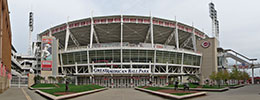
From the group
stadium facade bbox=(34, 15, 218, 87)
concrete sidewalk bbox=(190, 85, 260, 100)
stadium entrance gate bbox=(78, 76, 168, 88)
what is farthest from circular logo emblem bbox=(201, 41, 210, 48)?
concrete sidewalk bbox=(190, 85, 260, 100)

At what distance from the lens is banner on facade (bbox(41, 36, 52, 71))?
6231 centimetres

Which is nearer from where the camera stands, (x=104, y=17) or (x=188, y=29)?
(x=104, y=17)

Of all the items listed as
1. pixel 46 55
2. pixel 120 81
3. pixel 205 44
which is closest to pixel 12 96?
pixel 120 81

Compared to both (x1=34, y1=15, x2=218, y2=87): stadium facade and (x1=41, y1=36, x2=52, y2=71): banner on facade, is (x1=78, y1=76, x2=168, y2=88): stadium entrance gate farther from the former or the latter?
(x1=41, y1=36, x2=52, y2=71): banner on facade

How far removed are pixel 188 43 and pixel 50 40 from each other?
4317cm

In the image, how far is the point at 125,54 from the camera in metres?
57.9

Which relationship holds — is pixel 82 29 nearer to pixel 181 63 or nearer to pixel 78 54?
pixel 78 54

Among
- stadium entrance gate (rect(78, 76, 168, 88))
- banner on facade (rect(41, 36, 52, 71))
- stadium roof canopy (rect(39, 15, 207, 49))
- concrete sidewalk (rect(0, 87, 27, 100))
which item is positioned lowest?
stadium entrance gate (rect(78, 76, 168, 88))

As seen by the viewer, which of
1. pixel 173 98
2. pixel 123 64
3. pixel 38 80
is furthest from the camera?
pixel 123 64

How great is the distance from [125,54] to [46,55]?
21.7m

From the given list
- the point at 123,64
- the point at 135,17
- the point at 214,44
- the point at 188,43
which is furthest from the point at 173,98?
the point at 188,43

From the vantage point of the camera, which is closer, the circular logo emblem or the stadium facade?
the stadium facade

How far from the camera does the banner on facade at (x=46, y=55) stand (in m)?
62.3

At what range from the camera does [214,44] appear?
228ft
